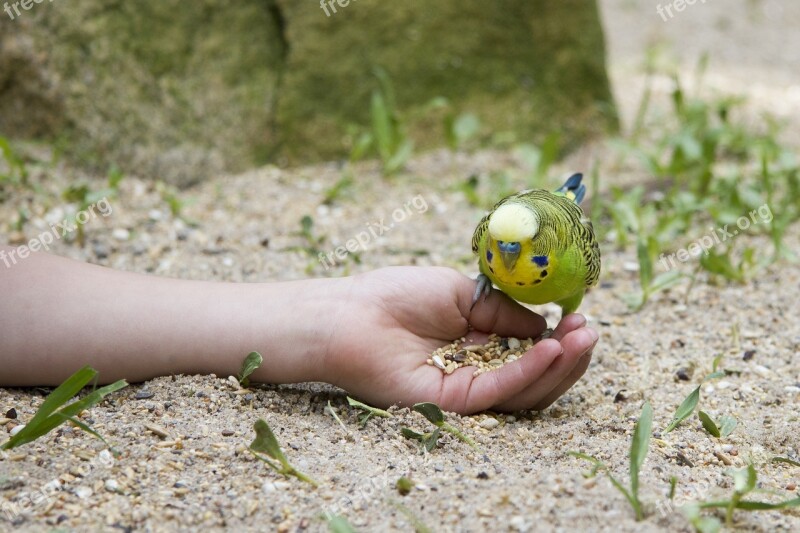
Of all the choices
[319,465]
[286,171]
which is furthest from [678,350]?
[286,171]

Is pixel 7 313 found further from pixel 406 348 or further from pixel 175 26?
pixel 175 26

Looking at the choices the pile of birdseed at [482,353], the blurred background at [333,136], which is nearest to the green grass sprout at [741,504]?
the pile of birdseed at [482,353]

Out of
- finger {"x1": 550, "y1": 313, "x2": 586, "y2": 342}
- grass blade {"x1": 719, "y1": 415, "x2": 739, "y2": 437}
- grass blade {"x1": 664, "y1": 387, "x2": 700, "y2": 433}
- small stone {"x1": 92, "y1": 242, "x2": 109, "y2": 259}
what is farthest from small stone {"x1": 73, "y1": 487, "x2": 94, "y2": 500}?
small stone {"x1": 92, "y1": 242, "x2": 109, "y2": 259}

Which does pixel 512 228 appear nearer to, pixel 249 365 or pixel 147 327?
pixel 249 365

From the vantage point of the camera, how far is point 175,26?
3619 mm

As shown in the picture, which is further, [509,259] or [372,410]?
[372,410]

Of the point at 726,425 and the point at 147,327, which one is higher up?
the point at 147,327

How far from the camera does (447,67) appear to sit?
4.08 m

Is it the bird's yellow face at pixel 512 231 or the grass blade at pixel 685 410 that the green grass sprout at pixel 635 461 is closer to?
the grass blade at pixel 685 410

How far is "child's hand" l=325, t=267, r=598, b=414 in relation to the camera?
190 cm

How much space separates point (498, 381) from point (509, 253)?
0.32 m

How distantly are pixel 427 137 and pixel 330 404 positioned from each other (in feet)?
7.67

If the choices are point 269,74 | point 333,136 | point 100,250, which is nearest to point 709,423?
point 100,250

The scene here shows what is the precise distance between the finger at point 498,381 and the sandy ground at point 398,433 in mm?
46
